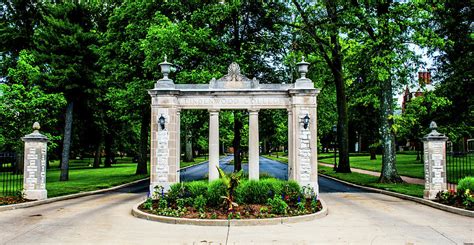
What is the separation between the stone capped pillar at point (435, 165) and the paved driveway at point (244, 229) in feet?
5.19

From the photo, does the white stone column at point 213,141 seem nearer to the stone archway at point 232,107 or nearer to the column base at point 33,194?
the stone archway at point 232,107

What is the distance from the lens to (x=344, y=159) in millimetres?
29625

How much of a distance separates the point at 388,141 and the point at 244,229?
13.6m

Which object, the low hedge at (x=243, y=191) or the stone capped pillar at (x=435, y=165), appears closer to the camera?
the low hedge at (x=243, y=191)

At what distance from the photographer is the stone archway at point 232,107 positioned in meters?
14.9

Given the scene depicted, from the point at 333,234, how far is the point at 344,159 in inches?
828

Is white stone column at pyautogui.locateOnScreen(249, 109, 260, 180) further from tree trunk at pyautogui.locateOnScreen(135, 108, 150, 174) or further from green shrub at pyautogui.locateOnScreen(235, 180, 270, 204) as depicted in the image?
tree trunk at pyautogui.locateOnScreen(135, 108, 150, 174)

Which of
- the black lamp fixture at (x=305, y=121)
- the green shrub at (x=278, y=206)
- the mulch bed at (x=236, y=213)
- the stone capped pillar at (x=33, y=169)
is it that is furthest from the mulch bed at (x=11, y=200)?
the black lamp fixture at (x=305, y=121)

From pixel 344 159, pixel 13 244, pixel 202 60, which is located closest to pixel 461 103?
pixel 344 159

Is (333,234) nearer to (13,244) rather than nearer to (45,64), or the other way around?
(13,244)

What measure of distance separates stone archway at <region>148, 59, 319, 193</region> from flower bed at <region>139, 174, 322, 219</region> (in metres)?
1.57

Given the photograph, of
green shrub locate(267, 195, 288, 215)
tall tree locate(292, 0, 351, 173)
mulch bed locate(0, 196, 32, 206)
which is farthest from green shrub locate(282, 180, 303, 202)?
tall tree locate(292, 0, 351, 173)

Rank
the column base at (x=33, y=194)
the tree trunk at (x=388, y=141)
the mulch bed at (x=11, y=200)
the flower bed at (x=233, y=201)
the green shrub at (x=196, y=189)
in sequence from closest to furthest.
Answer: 1. the flower bed at (x=233, y=201)
2. the green shrub at (x=196, y=189)
3. the mulch bed at (x=11, y=200)
4. the column base at (x=33, y=194)
5. the tree trunk at (x=388, y=141)

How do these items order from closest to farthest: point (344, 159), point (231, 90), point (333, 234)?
1. point (333, 234)
2. point (231, 90)
3. point (344, 159)
